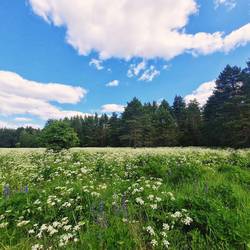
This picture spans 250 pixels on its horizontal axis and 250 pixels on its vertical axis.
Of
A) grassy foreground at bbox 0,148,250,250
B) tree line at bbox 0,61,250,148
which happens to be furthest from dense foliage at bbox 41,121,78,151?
grassy foreground at bbox 0,148,250,250

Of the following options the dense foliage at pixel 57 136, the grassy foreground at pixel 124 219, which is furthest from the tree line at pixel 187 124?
the grassy foreground at pixel 124 219

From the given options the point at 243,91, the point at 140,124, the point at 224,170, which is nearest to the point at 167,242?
the point at 224,170

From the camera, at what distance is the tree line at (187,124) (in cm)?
3400

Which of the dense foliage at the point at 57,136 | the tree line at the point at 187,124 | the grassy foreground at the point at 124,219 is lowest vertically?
the grassy foreground at the point at 124,219

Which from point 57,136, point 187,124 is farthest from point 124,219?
point 187,124

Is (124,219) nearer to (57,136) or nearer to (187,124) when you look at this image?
(57,136)

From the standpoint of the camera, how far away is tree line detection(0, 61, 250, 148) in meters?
34.0

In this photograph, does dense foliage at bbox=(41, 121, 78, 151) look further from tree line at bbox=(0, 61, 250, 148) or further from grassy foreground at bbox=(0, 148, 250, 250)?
grassy foreground at bbox=(0, 148, 250, 250)

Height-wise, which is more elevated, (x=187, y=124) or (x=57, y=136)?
(x=187, y=124)

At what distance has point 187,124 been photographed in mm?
51000

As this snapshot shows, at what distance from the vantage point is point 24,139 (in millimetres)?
89125

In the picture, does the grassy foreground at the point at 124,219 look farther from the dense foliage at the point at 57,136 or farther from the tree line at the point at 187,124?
the tree line at the point at 187,124

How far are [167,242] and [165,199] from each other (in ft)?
3.84

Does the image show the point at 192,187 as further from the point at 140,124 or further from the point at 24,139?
the point at 24,139
